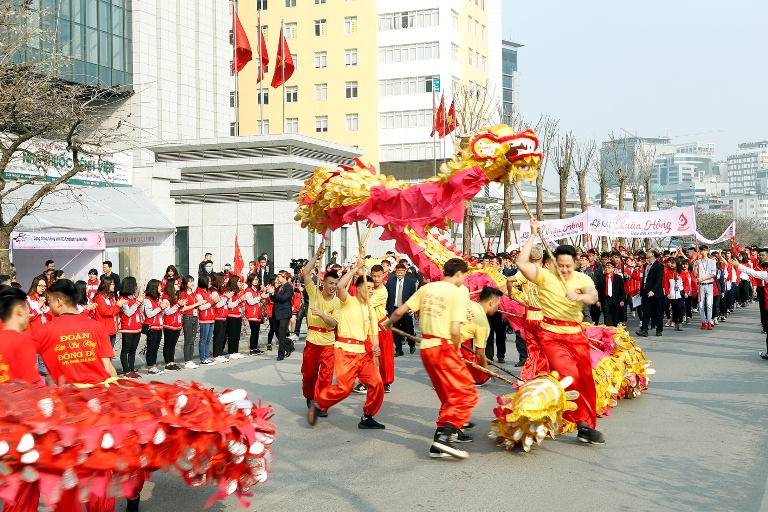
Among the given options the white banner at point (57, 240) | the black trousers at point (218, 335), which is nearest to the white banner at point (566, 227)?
the black trousers at point (218, 335)

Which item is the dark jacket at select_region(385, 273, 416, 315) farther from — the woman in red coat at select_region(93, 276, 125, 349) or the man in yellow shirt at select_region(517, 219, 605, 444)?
the man in yellow shirt at select_region(517, 219, 605, 444)

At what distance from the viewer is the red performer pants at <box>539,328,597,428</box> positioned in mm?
7367

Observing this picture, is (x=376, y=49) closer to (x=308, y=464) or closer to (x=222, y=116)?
(x=222, y=116)

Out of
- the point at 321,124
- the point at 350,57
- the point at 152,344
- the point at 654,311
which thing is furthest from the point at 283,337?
the point at 350,57

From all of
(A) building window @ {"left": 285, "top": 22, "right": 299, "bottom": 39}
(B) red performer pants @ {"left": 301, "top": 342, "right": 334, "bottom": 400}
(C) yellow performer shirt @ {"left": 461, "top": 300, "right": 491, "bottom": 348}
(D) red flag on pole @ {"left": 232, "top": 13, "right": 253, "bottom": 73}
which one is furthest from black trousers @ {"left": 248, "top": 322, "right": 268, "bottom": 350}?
(A) building window @ {"left": 285, "top": 22, "right": 299, "bottom": 39}

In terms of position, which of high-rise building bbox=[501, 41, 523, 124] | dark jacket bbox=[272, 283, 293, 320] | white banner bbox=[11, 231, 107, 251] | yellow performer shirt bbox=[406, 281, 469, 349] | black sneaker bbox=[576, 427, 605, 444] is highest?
high-rise building bbox=[501, 41, 523, 124]

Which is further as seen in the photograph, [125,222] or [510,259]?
[125,222]

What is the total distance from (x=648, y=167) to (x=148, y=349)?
38.7 metres

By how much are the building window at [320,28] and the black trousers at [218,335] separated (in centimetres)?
3893

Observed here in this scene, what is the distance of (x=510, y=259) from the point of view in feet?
54.7

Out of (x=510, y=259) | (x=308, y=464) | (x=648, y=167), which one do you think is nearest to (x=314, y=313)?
(x=308, y=464)

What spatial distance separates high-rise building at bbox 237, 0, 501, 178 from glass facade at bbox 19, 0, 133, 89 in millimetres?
17901

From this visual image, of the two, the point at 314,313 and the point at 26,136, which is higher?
the point at 26,136

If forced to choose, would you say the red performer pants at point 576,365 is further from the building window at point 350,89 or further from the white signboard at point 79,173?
the building window at point 350,89
